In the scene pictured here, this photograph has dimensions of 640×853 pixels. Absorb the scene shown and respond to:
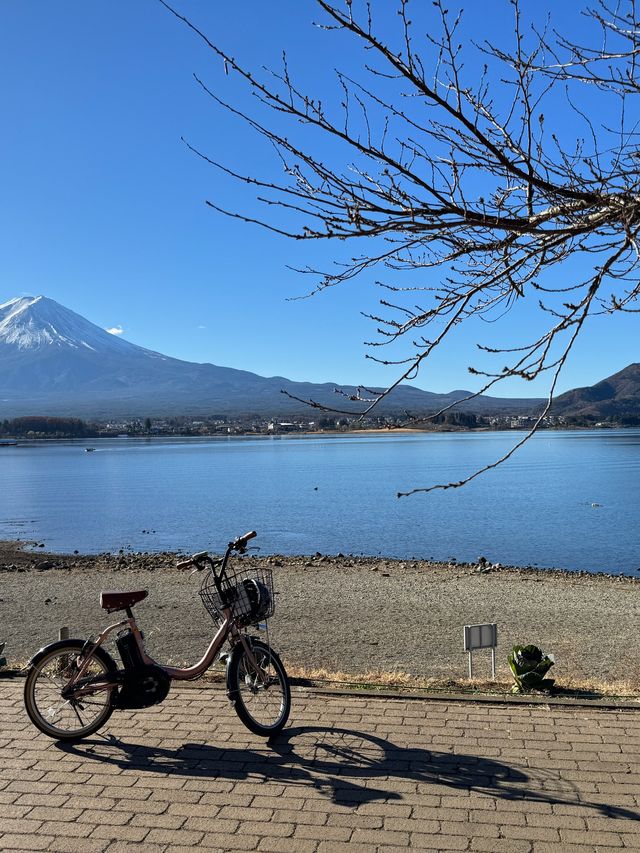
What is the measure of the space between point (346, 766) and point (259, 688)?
2.71 feet

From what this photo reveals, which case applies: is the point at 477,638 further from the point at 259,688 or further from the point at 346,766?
the point at 346,766

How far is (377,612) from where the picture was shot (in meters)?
17.2

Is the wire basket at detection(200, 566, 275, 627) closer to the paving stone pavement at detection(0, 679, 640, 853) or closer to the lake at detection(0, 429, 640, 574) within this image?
the paving stone pavement at detection(0, 679, 640, 853)

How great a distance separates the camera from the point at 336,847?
3371 mm

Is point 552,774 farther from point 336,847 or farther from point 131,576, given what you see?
point 131,576

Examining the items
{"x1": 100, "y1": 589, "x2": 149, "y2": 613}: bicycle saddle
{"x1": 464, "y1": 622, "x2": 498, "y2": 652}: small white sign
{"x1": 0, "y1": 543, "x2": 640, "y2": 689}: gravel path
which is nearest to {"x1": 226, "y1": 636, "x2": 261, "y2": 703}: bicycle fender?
{"x1": 100, "y1": 589, "x2": 149, "y2": 613}: bicycle saddle

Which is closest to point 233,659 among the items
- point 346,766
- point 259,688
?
point 259,688

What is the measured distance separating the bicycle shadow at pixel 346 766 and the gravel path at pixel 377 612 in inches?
209

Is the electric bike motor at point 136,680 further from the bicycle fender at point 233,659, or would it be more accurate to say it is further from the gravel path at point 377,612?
the gravel path at point 377,612

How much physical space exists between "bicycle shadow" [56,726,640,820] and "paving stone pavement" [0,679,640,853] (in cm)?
1

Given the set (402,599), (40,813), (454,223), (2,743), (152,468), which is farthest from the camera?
(152,468)

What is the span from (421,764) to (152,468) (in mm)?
98155

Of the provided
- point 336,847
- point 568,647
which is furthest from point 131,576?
point 336,847

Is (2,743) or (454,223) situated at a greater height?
(454,223)
